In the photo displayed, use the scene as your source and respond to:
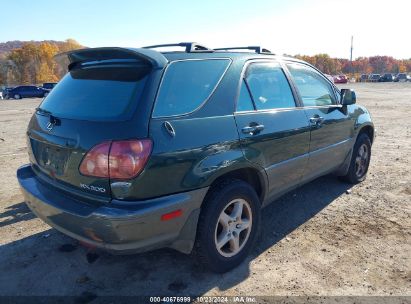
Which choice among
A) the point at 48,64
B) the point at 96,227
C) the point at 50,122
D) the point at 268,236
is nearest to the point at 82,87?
Result: the point at 50,122

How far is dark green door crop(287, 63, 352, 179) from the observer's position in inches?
160

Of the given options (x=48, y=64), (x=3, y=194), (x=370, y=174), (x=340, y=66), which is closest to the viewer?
(x=3, y=194)

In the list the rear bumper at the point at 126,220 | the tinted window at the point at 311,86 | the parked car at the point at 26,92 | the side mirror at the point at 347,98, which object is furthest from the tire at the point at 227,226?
the parked car at the point at 26,92

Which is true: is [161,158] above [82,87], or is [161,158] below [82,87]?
below

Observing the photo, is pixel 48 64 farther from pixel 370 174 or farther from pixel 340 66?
pixel 370 174

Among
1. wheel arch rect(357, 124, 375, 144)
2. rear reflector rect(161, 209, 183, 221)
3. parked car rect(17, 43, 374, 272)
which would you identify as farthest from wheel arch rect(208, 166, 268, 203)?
wheel arch rect(357, 124, 375, 144)

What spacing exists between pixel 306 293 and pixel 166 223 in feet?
4.26

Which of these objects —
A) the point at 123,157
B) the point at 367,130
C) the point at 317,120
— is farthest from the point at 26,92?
the point at 123,157

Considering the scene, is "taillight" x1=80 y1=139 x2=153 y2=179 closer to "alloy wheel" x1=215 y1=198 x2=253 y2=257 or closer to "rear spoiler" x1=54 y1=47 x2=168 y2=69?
"rear spoiler" x1=54 y1=47 x2=168 y2=69

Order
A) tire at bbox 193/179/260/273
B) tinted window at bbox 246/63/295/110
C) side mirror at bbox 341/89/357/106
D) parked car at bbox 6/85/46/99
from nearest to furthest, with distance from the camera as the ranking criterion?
1. tire at bbox 193/179/260/273
2. tinted window at bbox 246/63/295/110
3. side mirror at bbox 341/89/357/106
4. parked car at bbox 6/85/46/99

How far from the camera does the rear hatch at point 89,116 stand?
8.13 ft

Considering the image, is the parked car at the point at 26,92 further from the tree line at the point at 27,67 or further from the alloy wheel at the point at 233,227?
the tree line at the point at 27,67

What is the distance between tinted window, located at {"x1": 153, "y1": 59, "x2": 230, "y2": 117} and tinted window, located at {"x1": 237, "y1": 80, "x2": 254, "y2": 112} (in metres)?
0.26

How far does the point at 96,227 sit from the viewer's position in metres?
2.41
